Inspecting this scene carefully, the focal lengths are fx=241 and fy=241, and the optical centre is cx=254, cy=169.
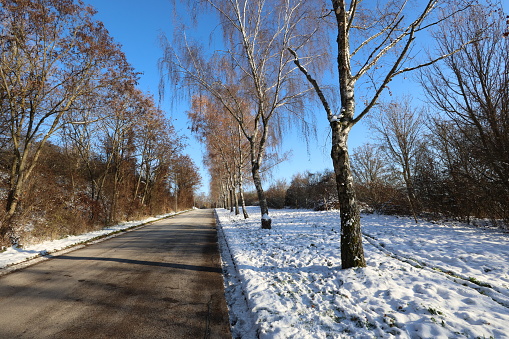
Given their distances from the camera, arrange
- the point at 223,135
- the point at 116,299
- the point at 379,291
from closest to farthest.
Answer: the point at 379,291 → the point at 116,299 → the point at 223,135

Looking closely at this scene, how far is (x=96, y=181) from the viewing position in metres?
18.7

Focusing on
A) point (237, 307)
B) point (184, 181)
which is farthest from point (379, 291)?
point (184, 181)

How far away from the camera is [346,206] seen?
4.74 metres

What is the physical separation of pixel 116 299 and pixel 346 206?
4392 millimetres

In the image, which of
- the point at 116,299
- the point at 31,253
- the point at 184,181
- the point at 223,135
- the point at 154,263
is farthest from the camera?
the point at 184,181

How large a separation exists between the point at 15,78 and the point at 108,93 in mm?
3056

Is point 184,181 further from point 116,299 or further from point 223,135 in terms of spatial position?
point 116,299

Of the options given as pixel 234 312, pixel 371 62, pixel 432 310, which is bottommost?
pixel 234 312

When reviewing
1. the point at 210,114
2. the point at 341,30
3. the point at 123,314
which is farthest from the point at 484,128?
the point at 210,114

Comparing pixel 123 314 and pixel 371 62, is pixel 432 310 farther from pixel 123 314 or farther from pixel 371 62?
pixel 371 62

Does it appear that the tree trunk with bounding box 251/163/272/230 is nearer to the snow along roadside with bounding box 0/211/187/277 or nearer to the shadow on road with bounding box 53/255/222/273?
the shadow on road with bounding box 53/255/222/273

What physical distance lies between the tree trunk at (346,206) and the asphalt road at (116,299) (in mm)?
2521

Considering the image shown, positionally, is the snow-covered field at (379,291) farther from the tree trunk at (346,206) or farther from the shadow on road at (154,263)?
the shadow on road at (154,263)

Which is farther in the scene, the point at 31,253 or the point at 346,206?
the point at 31,253
